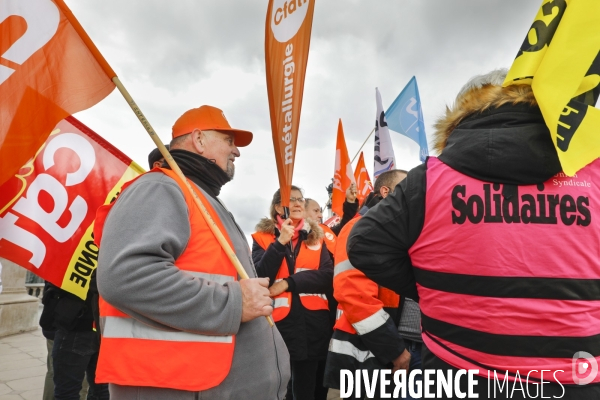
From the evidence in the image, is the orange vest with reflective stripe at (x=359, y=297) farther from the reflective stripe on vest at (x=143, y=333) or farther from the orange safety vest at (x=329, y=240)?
the orange safety vest at (x=329, y=240)

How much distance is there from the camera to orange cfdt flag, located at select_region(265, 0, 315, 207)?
280 cm

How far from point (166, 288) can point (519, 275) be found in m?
1.26

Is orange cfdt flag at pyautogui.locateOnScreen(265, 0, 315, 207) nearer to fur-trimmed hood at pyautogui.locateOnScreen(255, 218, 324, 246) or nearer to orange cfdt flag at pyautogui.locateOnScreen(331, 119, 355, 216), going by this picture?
fur-trimmed hood at pyautogui.locateOnScreen(255, 218, 324, 246)

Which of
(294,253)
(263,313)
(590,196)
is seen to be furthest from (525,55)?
(294,253)

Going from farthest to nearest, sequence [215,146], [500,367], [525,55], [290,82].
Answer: [290,82]
[215,146]
[525,55]
[500,367]

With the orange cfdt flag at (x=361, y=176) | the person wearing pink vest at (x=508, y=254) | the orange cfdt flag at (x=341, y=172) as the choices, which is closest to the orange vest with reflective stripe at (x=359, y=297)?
the person wearing pink vest at (x=508, y=254)

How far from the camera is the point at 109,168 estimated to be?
3445 millimetres

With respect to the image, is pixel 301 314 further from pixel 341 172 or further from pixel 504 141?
pixel 341 172

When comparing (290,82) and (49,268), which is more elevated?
(290,82)

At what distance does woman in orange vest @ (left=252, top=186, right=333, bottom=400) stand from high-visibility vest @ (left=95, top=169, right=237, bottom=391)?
1.81 meters

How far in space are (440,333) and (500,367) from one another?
9.0 inches

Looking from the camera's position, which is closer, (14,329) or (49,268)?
(49,268)

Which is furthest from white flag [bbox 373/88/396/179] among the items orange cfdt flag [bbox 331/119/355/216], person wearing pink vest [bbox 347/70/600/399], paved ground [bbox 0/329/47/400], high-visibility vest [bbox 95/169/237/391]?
paved ground [bbox 0/329/47/400]

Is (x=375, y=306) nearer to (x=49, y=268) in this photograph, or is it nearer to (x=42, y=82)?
(x=42, y=82)
